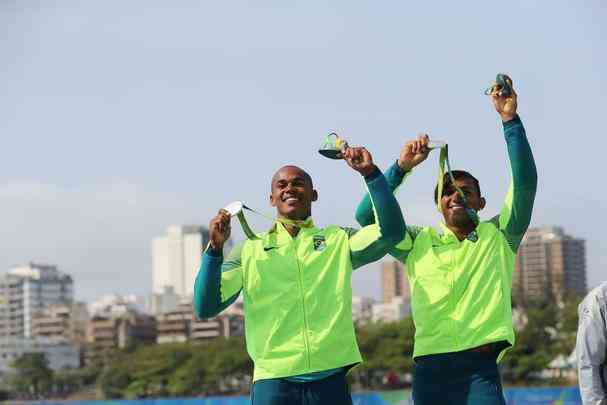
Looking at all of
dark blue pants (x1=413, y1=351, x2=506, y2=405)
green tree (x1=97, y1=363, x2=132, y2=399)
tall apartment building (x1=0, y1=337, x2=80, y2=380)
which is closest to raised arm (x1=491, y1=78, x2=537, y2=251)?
dark blue pants (x1=413, y1=351, x2=506, y2=405)

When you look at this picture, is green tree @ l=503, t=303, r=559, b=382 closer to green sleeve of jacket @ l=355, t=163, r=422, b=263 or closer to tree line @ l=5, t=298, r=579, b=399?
Result: tree line @ l=5, t=298, r=579, b=399

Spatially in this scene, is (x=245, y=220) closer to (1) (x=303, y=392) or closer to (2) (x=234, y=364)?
(1) (x=303, y=392)

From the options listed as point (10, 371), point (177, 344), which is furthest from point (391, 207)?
point (10, 371)

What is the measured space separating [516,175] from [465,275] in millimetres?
669

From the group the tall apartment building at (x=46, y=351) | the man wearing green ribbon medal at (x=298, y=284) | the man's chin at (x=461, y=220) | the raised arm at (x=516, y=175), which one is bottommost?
the man wearing green ribbon medal at (x=298, y=284)

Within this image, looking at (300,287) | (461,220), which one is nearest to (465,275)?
(461,220)

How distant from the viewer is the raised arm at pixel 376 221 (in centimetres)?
738

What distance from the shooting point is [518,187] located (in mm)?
8039

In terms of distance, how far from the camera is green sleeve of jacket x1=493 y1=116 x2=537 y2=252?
7945 millimetres

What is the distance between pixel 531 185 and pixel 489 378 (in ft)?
3.89

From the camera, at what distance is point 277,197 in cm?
757

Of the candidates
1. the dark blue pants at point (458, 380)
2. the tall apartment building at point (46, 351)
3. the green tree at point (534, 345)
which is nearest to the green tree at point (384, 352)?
the green tree at point (534, 345)

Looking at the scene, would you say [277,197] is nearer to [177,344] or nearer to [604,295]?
[604,295]

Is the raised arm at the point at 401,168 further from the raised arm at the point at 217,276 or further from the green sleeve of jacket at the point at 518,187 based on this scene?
the raised arm at the point at 217,276
